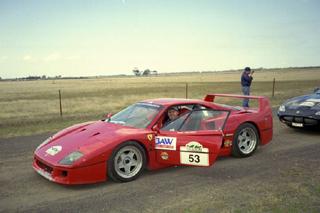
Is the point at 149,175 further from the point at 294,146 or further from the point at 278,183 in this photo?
the point at 294,146

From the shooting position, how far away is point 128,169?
5.05m

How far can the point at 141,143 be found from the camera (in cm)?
511

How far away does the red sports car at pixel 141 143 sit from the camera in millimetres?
4648

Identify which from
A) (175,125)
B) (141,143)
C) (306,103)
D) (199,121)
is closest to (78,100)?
(306,103)

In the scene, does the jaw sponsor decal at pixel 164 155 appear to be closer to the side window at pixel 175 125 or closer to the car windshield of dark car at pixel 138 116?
the side window at pixel 175 125

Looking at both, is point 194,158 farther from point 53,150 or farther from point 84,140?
point 53,150

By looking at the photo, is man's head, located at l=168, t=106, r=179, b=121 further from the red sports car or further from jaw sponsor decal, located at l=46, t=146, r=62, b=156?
jaw sponsor decal, located at l=46, t=146, r=62, b=156

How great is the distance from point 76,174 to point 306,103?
6.36m

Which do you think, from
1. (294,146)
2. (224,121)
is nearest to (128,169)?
(224,121)

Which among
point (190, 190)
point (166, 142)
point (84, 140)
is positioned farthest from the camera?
point (166, 142)

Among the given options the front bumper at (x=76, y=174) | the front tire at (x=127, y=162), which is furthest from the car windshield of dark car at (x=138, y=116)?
the front bumper at (x=76, y=174)

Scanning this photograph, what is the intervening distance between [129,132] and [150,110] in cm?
77

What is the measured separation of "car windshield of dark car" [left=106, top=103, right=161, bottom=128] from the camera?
5.50m

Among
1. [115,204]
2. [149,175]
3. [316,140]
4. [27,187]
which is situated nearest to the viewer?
[115,204]
